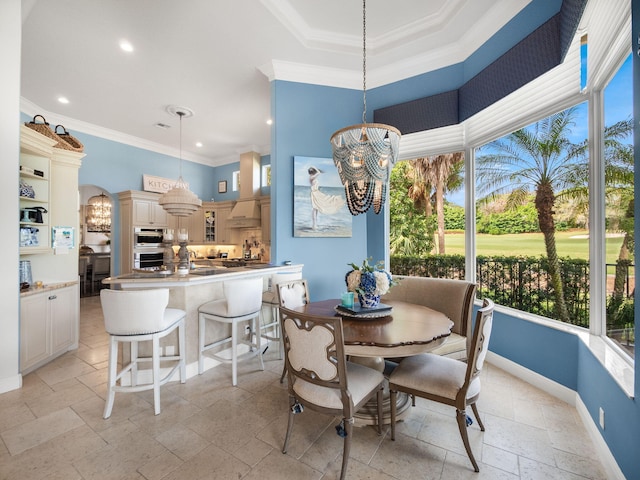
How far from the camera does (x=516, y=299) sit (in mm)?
3070

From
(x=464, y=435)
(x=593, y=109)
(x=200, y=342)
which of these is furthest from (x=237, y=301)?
(x=593, y=109)

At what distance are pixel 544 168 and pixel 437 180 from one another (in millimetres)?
1188

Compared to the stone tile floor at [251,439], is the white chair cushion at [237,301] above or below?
above

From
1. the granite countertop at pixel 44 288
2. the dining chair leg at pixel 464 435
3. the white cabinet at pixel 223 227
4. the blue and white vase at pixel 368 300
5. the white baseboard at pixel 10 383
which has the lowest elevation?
the white baseboard at pixel 10 383

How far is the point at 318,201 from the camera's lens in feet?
12.6

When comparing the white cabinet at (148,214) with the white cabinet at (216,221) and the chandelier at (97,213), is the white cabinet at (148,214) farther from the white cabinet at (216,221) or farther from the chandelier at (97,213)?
the chandelier at (97,213)

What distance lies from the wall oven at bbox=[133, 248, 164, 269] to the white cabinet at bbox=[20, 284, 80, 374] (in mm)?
2464

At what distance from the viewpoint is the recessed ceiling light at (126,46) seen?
3289 millimetres

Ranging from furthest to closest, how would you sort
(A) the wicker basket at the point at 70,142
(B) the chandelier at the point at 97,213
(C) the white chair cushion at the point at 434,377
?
(B) the chandelier at the point at 97,213 → (A) the wicker basket at the point at 70,142 → (C) the white chair cushion at the point at 434,377

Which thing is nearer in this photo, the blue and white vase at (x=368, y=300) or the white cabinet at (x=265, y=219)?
the blue and white vase at (x=368, y=300)

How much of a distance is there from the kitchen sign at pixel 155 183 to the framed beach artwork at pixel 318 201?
14.3 feet

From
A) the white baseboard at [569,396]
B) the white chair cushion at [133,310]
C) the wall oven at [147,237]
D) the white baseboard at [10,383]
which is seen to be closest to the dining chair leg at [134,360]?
the white chair cushion at [133,310]

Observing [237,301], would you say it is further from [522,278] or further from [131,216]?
[131,216]

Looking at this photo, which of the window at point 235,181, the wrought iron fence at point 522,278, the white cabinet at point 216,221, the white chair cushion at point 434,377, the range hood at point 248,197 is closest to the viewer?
the white chair cushion at point 434,377
